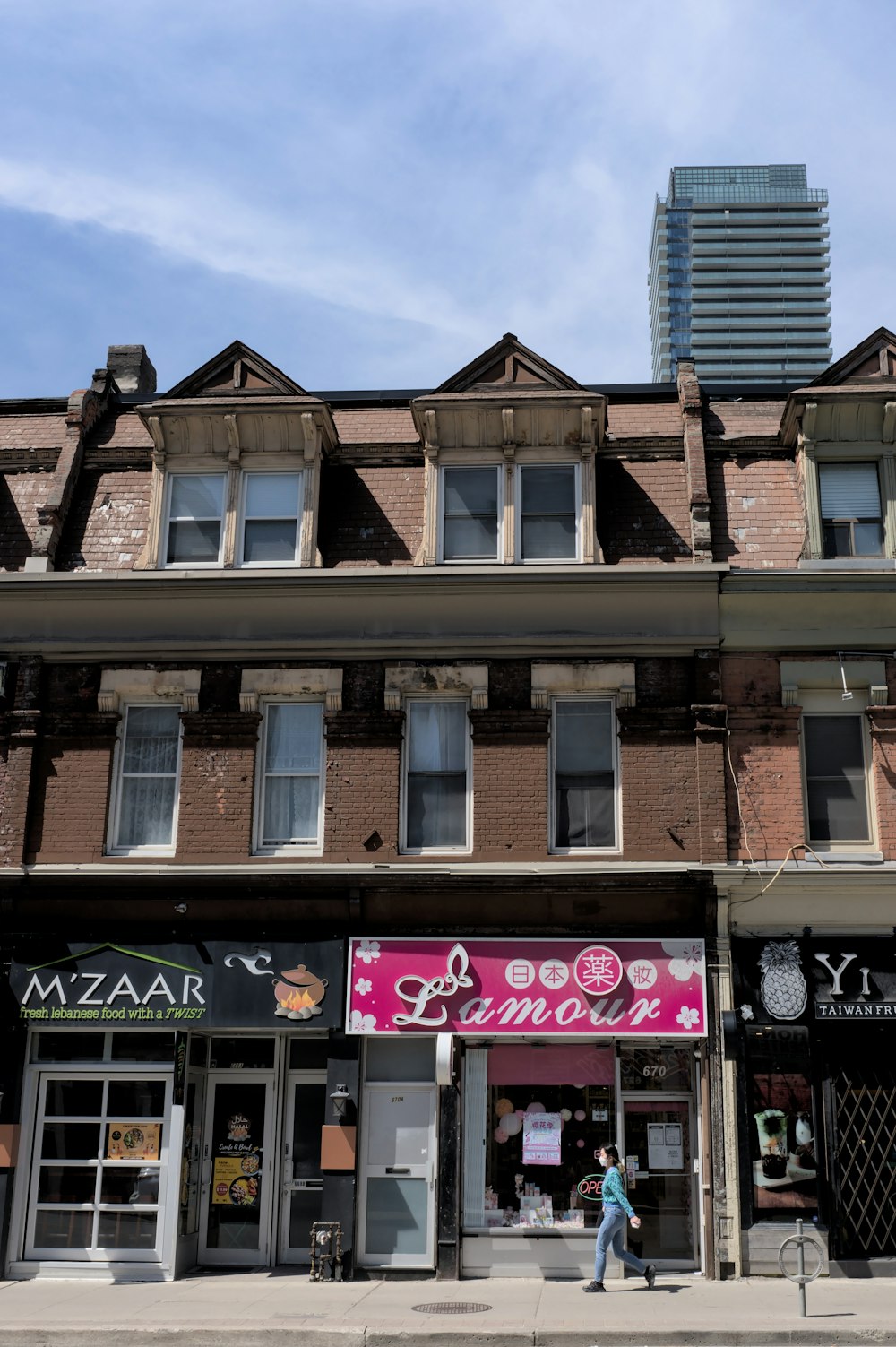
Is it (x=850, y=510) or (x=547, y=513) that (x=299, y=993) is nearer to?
(x=547, y=513)

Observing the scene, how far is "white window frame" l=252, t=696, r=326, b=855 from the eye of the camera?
1702 cm

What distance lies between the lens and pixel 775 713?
16.9 metres

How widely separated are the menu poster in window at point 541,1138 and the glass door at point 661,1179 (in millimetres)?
850

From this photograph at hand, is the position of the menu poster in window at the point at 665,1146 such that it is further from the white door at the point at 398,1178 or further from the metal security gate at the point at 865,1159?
the white door at the point at 398,1178

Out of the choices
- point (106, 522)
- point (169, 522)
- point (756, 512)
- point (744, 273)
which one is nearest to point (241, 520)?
point (169, 522)

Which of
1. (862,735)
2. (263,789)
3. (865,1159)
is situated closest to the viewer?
(865,1159)

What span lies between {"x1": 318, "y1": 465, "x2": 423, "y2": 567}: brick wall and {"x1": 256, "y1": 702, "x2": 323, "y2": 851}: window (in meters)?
2.16

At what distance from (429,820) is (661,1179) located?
516cm

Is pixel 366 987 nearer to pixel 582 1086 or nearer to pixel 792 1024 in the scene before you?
pixel 582 1086

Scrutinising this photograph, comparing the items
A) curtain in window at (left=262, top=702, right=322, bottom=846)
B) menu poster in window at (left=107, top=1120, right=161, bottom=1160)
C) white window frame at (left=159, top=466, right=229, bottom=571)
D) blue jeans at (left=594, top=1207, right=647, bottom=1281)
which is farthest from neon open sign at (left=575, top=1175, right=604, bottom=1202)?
white window frame at (left=159, top=466, right=229, bottom=571)

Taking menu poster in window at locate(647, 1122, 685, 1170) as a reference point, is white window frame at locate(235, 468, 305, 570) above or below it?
above

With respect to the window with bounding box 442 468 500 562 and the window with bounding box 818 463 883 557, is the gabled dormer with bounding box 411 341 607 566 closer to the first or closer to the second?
the window with bounding box 442 468 500 562

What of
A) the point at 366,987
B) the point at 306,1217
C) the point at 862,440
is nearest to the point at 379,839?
the point at 366,987

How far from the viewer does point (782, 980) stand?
1602cm
